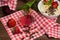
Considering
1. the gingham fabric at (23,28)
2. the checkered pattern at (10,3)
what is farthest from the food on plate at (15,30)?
the checkered pattern at (10,3)

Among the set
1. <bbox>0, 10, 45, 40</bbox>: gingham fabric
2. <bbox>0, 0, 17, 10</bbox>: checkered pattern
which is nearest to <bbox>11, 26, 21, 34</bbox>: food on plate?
<bbox>0, 10, 45, 40</bbox>: gingham fabric

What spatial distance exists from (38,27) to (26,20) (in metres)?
0.11

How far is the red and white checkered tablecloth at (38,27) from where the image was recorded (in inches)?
54.8

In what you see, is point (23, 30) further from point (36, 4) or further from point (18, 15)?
point (36, 4)

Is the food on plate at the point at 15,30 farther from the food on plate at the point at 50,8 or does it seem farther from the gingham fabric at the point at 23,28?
the food on plate at the point at 50,8

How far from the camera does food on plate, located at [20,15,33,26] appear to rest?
146 cm

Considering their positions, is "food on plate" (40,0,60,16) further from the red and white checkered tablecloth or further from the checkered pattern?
the checkered pattern

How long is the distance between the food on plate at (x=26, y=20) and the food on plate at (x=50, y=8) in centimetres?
12

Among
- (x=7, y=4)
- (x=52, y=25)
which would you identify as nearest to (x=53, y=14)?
(x=52, y=25)

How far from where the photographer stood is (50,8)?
60.0 inches

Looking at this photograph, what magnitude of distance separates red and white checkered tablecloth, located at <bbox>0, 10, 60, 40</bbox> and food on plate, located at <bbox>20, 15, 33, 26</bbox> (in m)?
0.03

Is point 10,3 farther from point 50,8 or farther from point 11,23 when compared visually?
point 50,8

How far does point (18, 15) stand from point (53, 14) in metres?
0.29

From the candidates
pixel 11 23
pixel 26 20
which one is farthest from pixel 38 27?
pixel 11 23
